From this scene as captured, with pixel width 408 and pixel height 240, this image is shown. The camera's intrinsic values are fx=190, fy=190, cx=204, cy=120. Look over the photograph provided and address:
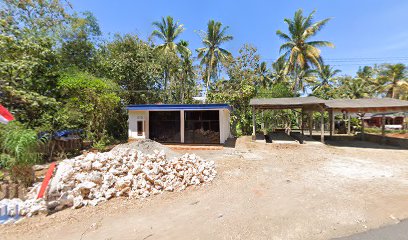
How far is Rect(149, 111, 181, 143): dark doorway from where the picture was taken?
13258 millimetres

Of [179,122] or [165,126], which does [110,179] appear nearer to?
[179,122]

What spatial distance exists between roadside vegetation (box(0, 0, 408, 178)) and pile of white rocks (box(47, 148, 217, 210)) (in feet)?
4.41

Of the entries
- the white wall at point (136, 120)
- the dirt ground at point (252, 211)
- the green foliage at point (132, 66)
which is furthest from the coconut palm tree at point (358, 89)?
the white wall at point (136, 120)

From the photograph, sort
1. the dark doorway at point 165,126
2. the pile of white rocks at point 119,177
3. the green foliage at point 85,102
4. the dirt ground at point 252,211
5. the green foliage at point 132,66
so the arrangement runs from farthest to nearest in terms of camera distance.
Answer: the green foliage at point 132,66, the dark doorway at point 165,126, the green foliage at point 85,102, the pile of white rocks at point 119,177, the dirt ground at point 252,211

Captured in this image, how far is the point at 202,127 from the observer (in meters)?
12.8

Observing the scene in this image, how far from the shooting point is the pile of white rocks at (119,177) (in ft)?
16.1

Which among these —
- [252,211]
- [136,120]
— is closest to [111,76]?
[136,120]

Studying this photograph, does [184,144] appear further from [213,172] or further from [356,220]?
[356,220]

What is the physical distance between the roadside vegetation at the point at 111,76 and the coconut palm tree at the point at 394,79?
10cm

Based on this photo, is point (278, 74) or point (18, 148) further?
point (278, 74)

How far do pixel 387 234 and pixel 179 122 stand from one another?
11116 millimetres

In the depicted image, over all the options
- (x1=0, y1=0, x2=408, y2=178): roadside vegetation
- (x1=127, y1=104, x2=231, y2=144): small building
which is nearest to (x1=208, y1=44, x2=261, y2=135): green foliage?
(x1=0, y1=0, x2=408, y2=178): roadside vegetation

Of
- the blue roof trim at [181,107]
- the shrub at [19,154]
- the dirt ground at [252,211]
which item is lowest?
the dirt ground at [252,211]

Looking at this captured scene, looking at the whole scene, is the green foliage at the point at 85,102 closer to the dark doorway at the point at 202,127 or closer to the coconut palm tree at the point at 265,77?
the dark doorway at the point at 202,127
